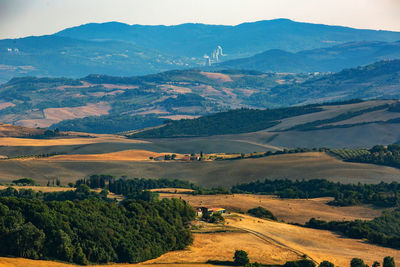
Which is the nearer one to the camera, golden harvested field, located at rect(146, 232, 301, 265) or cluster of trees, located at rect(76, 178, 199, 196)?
golden harvested field, located at rect(146, 232, 301, 265)

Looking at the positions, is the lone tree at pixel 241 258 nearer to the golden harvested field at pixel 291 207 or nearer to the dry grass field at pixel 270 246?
the dry grass field at pixel 270 246

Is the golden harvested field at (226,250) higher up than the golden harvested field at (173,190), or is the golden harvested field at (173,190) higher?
the golden harvested field at (226,250)

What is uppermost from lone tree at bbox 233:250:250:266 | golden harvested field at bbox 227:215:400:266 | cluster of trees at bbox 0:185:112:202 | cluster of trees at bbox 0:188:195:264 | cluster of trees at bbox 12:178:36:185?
cluster of trees at bbox 0:188:195:264

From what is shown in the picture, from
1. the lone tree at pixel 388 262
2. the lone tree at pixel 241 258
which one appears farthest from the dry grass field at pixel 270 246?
the lone tree at pixel 388 262

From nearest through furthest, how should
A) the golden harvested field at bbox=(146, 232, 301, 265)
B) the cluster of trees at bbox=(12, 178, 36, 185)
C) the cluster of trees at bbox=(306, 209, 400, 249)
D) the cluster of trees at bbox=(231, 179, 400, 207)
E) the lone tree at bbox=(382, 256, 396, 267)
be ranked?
1. the golden harvested field at bbox=(146, 232, 301, 265)
2. the lone tree at bbox=(382, 256, 396, 267)
3. the cluster of trees at bbox=(306, 209, 400, 249)
4. the cluster of trees at bbox=(231, 179, 400, 207)
5. the cluster of trees at bbox=(12, 178, 36, 185)

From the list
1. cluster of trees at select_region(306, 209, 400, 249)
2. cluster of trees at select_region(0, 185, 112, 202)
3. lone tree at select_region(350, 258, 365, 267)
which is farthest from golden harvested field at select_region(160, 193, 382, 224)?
lone tree at select_region(350, 258, 365, 267)

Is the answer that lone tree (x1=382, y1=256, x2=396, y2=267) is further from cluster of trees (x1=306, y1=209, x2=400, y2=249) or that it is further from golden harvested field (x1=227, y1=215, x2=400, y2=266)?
cluster of trees (x1=306, y1=209, x2=400, y2=249)

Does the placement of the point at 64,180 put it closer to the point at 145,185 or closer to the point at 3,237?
the point at 145,185
